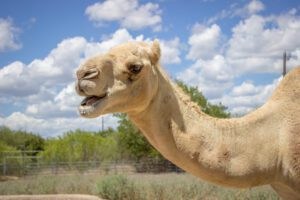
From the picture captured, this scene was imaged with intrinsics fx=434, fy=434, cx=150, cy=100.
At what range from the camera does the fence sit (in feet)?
125

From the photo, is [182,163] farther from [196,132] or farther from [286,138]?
[286,138]

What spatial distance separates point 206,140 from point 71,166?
39237 millimetres

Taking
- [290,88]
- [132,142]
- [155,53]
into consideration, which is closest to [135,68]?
[155,53]

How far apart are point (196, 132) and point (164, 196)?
10.3 meters

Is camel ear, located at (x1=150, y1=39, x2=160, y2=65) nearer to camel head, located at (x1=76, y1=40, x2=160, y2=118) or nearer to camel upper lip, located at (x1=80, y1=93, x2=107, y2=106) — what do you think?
camel head, located at (x1=76, y1=40, x2=160, y2=118)

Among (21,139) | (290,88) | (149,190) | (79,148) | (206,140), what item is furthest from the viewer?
(21,139)

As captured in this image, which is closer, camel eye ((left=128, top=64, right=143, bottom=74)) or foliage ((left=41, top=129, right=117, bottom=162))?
camel eye ((left=128, top=64, right=143, bottom=74))

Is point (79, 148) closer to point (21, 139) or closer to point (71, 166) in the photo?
point (71, 166)

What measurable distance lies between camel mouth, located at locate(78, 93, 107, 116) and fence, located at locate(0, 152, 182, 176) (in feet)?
116

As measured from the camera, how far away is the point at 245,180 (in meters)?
4.02

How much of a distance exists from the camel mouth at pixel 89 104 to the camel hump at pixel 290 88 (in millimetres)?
1939

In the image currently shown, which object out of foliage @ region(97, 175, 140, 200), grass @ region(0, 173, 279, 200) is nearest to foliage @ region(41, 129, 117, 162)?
grass @ region(0, 173, 279, 200)

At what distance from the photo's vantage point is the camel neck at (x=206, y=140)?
4008 mm

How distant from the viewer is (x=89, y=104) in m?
3.75
